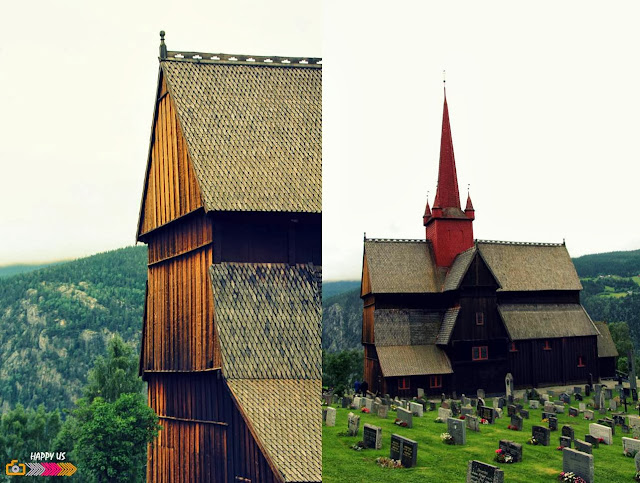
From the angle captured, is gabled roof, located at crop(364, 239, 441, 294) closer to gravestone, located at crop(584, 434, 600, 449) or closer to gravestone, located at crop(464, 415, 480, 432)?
gravestone, located at crop(464, 415, 480, 432)

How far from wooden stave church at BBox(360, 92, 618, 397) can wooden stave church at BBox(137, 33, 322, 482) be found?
77.5 ft

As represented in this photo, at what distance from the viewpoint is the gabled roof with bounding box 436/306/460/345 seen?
3825cm

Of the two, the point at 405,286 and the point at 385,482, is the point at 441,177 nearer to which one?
the point at 405,286

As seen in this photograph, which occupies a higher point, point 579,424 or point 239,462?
point 239,462

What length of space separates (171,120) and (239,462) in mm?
7974

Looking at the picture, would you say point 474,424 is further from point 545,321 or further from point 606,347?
point 606,347

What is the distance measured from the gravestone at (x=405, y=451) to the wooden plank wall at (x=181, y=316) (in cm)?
581

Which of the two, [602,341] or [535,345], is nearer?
[535,345]

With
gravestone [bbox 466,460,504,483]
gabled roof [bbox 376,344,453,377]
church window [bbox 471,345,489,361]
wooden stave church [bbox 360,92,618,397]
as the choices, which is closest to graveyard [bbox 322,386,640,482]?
gravestone [bbox 466,460,504,483]

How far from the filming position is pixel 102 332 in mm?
74625

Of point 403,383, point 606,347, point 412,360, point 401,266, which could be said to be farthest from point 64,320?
point 606,347

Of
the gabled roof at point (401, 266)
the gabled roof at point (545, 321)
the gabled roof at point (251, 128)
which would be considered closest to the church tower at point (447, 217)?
the gabled roof at point (401, 266)

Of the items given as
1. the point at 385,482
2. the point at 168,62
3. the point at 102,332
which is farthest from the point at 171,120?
the point at 102,332

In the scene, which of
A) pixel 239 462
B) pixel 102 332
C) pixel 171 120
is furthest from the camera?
pixel 102 332
